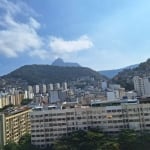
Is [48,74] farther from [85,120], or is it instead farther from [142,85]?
[85,120]

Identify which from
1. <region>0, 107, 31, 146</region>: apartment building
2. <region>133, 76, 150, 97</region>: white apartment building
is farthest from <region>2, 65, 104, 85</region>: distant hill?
<region>0, 107, 31, 146</region>: apartment building

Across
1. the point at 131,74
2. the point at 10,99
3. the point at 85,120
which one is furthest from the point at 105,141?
the point at 131,74

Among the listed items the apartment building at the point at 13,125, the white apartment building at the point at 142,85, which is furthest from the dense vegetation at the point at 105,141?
the white apartment building at the point at 142,85

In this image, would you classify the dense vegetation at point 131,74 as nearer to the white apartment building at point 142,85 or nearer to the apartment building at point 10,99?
the white apartment building at point 142,85

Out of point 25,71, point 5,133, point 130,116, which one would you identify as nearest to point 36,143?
point 5,133

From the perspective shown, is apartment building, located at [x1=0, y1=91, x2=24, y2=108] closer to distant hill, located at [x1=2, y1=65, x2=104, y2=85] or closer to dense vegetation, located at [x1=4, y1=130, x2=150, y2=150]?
dense vegetation, located at [x1=4, y1=130, x2=150, y2=150]

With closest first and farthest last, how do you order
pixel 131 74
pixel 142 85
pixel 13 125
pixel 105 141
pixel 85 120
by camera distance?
pixel 105 141
pixel 85 120
pixel 13 125
pixel 142 85
pixel 131 74

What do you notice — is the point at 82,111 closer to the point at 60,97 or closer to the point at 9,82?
the point at 60,97
